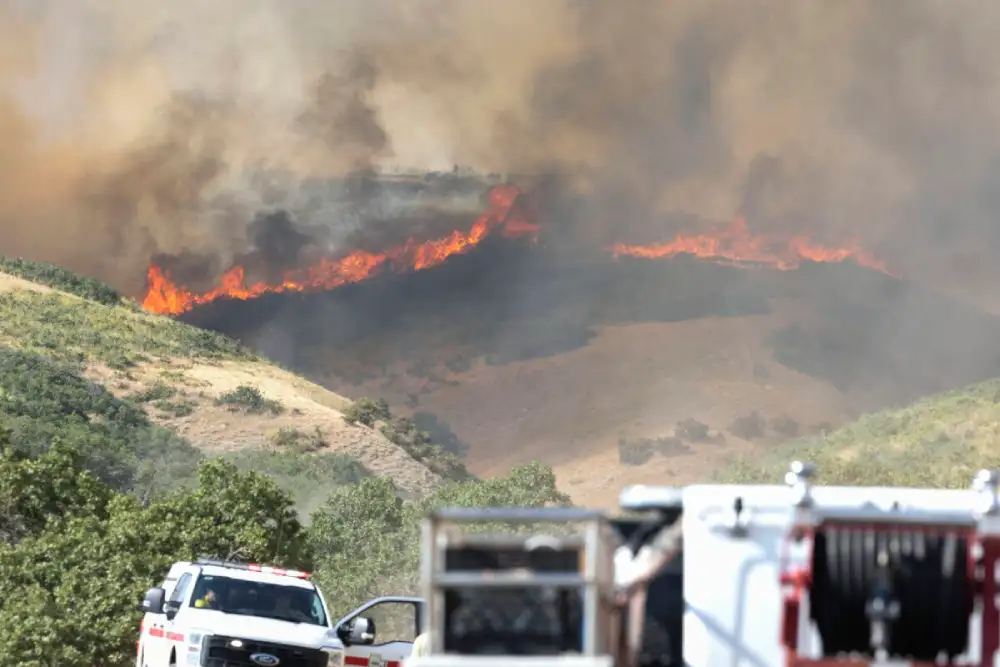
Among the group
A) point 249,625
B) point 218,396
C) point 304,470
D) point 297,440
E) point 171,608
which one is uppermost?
point 218,396

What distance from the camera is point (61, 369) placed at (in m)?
84.4

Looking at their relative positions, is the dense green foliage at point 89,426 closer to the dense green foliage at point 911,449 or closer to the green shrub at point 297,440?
the green shrub at point 297,440

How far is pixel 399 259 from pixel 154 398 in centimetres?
4585

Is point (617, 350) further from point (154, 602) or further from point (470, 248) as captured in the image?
point (154, 602)

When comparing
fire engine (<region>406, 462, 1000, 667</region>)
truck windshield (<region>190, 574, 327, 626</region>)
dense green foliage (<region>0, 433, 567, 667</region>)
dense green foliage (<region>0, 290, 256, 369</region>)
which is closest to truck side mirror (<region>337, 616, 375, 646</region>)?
truck windshield (<region>190, 574, 327, 626</region>)

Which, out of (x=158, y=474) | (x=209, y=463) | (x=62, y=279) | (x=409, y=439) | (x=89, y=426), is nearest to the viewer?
Answer: (x=209, y=463)

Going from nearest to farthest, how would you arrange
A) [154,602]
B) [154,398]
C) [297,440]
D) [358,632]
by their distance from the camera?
[154,602] → [358,632] → [297,440] → [154,398]

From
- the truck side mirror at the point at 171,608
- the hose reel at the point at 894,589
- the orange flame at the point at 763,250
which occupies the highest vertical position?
the orange flame at the point at 763,250

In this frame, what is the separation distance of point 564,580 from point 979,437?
207 feet

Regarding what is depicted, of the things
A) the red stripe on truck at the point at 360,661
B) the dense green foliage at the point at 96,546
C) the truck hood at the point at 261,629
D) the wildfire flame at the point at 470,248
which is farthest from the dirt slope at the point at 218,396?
the truck hood at the point at 261,629

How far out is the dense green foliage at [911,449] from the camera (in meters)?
53.4

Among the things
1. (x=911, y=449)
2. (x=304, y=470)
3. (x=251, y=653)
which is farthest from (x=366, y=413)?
(x=251, y=653)

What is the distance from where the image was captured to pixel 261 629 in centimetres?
1744

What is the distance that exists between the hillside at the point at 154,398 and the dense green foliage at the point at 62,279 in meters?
0.13
